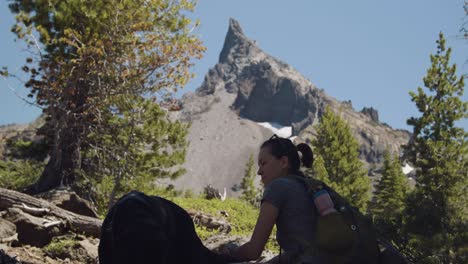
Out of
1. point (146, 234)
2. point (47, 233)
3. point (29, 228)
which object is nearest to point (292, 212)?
point (146, 234)

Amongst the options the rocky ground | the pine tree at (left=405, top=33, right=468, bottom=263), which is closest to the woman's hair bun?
the rocky ground

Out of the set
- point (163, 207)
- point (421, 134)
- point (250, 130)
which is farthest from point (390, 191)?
point (250, 130)

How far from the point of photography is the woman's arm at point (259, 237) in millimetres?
3285

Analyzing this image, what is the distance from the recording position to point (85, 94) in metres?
14.7

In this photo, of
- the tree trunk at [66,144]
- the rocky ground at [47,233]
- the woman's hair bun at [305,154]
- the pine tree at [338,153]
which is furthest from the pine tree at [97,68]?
the pine tree at [338,153]

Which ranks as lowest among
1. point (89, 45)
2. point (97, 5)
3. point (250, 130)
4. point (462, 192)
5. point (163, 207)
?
point (163, 207)

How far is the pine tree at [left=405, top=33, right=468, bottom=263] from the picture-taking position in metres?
21.9

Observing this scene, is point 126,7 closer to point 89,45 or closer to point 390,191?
point 89,45

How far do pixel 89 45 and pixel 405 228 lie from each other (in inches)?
698

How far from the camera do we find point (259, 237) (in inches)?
130

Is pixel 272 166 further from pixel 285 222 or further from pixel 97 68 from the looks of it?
pixel 97 68

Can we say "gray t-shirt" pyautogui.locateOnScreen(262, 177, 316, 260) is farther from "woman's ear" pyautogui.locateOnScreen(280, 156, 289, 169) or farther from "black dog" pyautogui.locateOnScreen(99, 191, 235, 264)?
"black dog" pyautogui.locateOnScreen(99, 191, 235, 264)

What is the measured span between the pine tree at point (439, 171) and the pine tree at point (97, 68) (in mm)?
14718

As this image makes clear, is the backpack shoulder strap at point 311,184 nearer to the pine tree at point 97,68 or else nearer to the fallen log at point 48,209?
the fallen log at point 48,209
